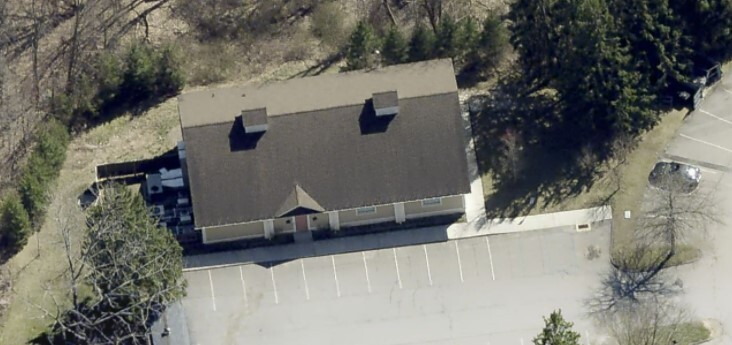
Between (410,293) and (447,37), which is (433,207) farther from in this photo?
(447,37)

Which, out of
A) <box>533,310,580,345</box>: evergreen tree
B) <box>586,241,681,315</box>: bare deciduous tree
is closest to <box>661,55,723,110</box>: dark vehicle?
<box>586,241,681,315</box>: bare deciduous tree

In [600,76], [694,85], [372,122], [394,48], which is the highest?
[394,48]

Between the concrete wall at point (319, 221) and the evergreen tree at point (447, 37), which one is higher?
the evergreen tree at point (447, 37)

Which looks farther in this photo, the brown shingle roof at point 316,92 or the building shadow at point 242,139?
the brown shingle roof at point 316,92

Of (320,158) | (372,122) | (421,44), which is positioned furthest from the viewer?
(421,44)

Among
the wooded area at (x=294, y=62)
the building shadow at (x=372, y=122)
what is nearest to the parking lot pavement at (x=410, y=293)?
the wooded area at (x=294, y=62)

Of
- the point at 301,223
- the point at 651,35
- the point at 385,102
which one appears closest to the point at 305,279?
the point at 301,223

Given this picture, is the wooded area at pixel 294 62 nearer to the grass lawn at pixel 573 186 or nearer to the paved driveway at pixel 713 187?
the grass lawn at pixel 573 186
